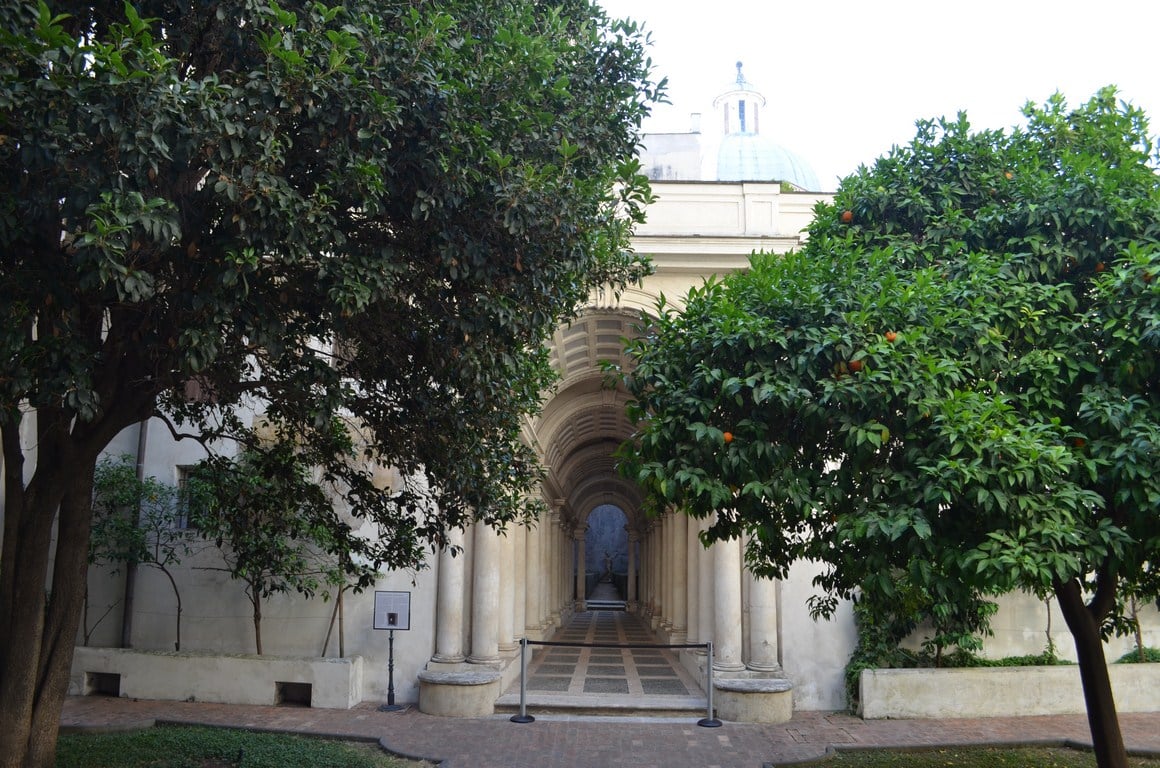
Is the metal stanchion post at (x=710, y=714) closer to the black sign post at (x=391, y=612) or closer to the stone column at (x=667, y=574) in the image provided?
the black sign post at (x=391, y=612)

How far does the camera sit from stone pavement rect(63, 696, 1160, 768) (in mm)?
11070

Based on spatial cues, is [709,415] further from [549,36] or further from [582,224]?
[549,36]

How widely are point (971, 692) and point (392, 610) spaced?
8.94m

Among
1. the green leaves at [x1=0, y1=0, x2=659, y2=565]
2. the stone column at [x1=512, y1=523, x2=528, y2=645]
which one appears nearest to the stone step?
the stone column at [x1=512, y1=523, x2=528, y2=645]

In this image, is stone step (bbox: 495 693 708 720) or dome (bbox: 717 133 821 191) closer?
stone step (bbox: 495 693 708 720)

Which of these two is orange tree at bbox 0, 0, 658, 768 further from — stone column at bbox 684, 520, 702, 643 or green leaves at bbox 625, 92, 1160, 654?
stone column at bbox 684, 520, 702, 643

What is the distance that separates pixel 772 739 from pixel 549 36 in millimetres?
9607

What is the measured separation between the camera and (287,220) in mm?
5891

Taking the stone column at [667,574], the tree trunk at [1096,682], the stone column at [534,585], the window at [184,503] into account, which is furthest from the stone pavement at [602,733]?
the stone column at [667,574]

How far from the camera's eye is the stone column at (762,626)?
14.6 metres

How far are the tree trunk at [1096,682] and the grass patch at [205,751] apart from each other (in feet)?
22.9

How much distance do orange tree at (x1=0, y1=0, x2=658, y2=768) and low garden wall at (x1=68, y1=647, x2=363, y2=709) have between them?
5.98 m

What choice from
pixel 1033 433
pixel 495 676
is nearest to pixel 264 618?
pixel 495 676

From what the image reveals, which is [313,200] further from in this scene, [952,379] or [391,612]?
[391,612]
